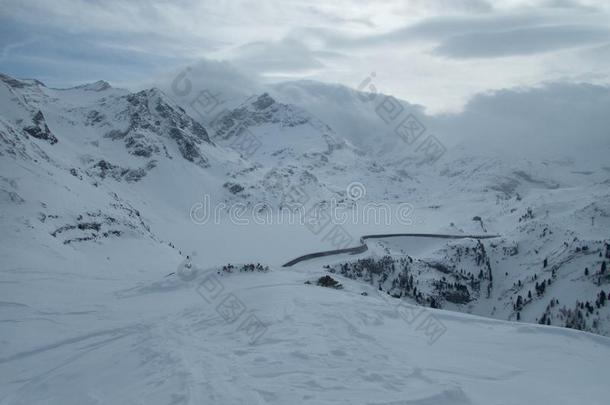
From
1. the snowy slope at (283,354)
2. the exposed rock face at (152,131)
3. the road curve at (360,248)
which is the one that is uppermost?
the exposed rock face at (152,131)

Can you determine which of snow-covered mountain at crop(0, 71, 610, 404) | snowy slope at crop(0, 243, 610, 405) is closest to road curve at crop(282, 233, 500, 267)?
snow-covered mountain at crop(0, 71, 610, 404)

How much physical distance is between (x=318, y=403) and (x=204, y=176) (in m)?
164

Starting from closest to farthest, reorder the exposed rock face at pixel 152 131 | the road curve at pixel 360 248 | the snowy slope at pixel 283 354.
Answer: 1. the snowy slope at pixel 283 354
2. the road curve at pixel 360 248
3. the exposed rock face at pixel 152 131

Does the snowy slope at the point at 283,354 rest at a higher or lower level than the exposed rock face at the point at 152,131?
lower

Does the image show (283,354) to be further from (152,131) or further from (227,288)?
(152,131)

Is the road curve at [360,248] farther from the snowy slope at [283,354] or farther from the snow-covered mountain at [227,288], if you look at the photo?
the snowy slope at [283,354]

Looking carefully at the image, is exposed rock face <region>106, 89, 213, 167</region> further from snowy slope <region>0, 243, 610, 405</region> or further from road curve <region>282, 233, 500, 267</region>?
snowy slope <region>0, 243, 610, 405</region>

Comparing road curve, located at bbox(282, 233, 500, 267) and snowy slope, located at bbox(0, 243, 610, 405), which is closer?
snowy slope, located at bbox(0, 243, 610, 405)

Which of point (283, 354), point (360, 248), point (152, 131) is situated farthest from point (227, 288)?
point (152, 131)

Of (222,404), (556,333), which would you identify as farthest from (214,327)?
(556,333)

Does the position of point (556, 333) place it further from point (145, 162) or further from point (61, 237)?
point (145, 162)

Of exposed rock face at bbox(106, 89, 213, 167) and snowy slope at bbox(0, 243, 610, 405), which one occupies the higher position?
exposed rock face at bbox(106, 89, 213, 167)

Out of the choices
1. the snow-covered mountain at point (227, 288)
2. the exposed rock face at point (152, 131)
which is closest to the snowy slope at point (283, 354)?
the snow-covered mountain at point (227, 288)

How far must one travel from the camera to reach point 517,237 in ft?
405
